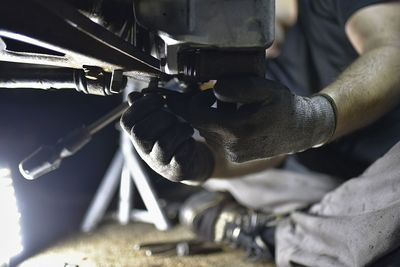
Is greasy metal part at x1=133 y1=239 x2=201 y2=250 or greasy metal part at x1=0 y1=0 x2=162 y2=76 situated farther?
greasy metal part at x1=133 y1=239 x2=201 y2=250

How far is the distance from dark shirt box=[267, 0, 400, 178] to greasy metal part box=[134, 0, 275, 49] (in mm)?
435

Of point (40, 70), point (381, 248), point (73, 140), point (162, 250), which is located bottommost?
point (162, 250)

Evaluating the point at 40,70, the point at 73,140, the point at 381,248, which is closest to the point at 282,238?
the point at 381,248

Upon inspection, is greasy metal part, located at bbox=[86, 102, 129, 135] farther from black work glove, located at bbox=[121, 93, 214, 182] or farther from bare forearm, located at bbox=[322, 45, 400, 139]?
bare forearm, located at bbox=[322, 45, 400, 139]

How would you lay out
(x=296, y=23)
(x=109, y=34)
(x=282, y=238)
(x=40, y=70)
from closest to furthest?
1. (x=109, y=34)
2. (x=40, y=70)
3. (x=282, y=238)
4. (x=296, y=23)

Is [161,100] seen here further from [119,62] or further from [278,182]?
[278,182]

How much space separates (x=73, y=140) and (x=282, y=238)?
0.42 meters

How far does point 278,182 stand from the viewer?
42.5 inches

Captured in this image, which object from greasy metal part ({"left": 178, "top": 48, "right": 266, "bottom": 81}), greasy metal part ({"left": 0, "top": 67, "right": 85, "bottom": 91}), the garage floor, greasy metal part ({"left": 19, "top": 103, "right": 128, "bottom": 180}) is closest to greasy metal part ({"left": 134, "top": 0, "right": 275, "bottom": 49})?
greasy metal part ({"left": 178, "top": 48, "right": 266, "bottom": 81})

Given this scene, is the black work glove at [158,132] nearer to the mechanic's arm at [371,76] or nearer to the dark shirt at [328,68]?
the mechanic's arm at [371,76]

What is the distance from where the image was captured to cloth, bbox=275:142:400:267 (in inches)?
24.5

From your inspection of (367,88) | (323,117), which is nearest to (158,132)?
(323,117)

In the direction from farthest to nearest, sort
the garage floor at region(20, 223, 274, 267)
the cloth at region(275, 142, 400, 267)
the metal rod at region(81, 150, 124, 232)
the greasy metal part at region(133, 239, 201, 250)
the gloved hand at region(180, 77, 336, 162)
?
the metal rod at region(81, 150, 124, 232), the greasy metal part at region(133, 239, 201, 250), the garage floor at region(20, 223, 274, 267), the cloth at region(275, 142, 400, 267), the gloved hand at region(180, 77, 336, 162)

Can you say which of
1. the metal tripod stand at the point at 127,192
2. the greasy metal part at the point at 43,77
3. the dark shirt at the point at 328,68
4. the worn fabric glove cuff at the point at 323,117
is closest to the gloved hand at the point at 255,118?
the worn fabric glove cuff at the point at 323,117
